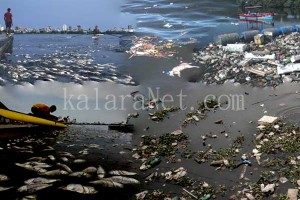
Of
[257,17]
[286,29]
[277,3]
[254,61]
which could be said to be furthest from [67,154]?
[277,3]

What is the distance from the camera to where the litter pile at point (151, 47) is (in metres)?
9.57

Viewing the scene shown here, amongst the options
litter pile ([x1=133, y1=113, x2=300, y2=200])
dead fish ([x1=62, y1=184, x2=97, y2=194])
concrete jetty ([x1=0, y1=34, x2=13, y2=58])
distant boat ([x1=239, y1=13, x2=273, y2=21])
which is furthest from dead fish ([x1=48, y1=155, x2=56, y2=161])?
distant boat ([x1=239, y1=13, x2=273, y2=21])

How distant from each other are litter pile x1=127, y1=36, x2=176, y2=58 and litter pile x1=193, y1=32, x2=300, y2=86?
2.66ft

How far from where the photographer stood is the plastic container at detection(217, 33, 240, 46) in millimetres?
9844

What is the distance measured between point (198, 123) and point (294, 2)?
8783 mm

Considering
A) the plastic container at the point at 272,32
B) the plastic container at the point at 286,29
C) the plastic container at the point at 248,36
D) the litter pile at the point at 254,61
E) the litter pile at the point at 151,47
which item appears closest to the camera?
the litter pile at the point at 254,61

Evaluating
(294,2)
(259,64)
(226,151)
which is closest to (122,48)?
(259,64)

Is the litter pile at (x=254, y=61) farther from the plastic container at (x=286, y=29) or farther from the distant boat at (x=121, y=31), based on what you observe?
the distant boat at (x=121, y=31)

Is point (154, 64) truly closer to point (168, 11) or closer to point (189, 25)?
point (189, 25)

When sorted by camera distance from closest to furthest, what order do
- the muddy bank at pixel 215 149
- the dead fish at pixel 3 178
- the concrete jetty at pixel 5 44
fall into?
the muddy bank at pixel 215 149, the dead fish at pixel 3 178, the concrete jetty at pixel 5 44

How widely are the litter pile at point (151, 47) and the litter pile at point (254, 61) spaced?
0.81 m

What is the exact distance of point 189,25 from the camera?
37.9 feet

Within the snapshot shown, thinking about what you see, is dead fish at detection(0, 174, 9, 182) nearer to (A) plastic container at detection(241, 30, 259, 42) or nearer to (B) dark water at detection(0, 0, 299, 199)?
(B) dark water at detection(0, 0, 299, 199)

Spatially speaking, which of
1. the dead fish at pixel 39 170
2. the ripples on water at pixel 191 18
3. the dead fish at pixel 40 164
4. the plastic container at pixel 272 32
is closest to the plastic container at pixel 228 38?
the ripples on water at pixel 191 18
